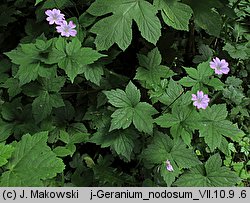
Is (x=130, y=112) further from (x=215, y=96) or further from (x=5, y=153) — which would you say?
(x=215, y=96)

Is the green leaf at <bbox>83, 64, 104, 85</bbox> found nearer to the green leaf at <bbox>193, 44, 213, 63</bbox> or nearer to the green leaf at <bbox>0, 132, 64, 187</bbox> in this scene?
the green leaf at <bbox>0, 132, 64, 187</bbox>

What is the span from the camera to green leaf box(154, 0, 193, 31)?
8.05ft

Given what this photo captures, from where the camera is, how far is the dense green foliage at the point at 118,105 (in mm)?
2389

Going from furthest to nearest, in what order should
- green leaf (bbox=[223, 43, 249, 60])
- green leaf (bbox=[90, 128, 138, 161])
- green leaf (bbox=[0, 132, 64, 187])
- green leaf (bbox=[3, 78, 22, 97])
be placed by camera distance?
green leaf (bbox=[223, 43, 249, 60]) → green leaf (bbox=[3, 78, 22, 97]) → green leaf (bbox=[90, 128, 138, 161]) → green leaf (bbox=[0, 132, 64, 187])

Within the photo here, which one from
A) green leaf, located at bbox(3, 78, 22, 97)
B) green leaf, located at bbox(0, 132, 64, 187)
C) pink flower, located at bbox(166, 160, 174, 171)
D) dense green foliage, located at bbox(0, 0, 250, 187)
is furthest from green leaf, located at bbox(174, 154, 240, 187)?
green leaf, located at bbox(3, 78, 22, 97)

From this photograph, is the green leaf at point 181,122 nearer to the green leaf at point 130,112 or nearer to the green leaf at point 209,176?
the green leaf at point 130,112

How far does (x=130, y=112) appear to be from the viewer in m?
2.45

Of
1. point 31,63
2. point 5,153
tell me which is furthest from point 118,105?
point 5,153

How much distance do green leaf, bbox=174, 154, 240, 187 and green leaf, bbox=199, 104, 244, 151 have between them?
0.51 feet

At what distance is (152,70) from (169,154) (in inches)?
24.4

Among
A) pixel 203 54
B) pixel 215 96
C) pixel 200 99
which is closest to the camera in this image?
pixel 200 99

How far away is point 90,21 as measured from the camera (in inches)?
106

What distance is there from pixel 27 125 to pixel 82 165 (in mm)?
457

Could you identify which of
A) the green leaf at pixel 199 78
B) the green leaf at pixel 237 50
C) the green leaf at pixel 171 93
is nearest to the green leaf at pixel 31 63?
the green leaf at pixel 171 93
